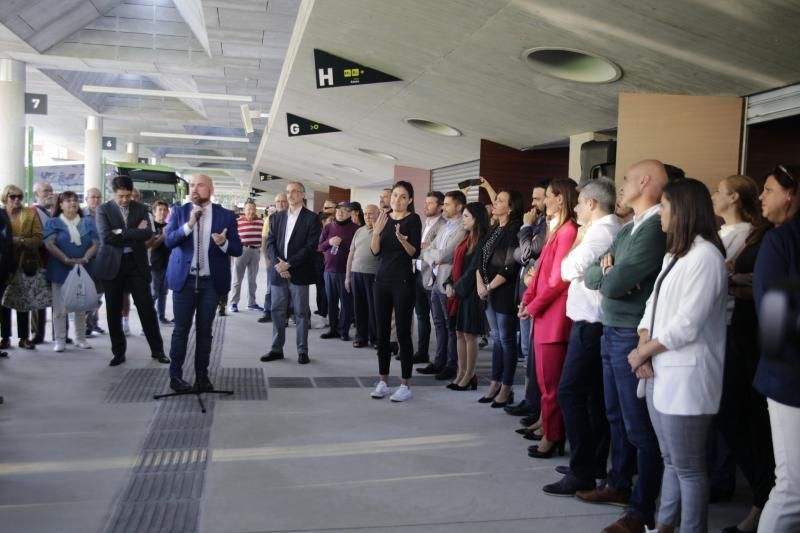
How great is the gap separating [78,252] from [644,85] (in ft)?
19.5

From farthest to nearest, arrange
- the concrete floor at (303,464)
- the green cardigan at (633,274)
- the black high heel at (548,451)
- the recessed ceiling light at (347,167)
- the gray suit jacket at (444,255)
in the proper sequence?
the recessed ceiling light at (347,167)
the gray suit jacket at (444,255)
the black high heel at (548,451)
the concrete floor at (303,464)
the green cardigan at (633,274)

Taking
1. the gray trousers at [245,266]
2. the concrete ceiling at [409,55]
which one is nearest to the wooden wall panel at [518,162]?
the concrete ceiling at [409,55]

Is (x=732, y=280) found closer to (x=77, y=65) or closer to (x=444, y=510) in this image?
(x=444, y=510)

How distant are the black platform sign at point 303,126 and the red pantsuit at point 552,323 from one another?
11.8 m

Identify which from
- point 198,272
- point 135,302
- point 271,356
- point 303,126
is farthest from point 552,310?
point 303,126

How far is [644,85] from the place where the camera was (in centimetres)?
674

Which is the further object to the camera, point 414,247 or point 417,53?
point 417,53

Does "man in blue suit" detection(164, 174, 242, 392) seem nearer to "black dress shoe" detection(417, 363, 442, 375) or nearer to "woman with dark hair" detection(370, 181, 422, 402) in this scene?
"woman with dark hair" detection(370, 181, 422, 402)

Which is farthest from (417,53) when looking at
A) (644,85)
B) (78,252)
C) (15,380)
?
(15,380)

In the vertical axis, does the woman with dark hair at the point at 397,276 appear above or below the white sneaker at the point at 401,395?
above

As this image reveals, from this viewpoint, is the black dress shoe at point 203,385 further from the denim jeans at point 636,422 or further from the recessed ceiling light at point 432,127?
the recessed ceiling light at point 432,127

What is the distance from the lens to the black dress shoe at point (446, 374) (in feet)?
21.6

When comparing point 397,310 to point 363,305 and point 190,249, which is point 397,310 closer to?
point 190,249

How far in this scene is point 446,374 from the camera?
659cm
